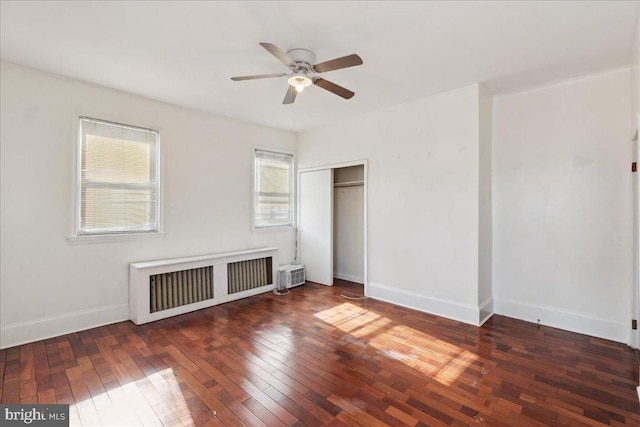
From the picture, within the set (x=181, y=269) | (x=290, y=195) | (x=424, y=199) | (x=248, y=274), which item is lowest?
→ (x=248, y=274)

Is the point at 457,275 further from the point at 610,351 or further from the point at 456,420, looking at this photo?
the point at 456,420

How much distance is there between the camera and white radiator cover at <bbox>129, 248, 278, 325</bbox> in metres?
3.45

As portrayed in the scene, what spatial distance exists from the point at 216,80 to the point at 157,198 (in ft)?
5.73

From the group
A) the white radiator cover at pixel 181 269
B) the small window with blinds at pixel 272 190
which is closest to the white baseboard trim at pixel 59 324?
the white radiator cover at pixel 181 269

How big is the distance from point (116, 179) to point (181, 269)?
1.34 metres

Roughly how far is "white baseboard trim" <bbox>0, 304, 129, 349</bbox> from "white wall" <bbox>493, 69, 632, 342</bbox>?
4720mm

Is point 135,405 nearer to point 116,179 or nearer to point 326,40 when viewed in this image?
point 116,179

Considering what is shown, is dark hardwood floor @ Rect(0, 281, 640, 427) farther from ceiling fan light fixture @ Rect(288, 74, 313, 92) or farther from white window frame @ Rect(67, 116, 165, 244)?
ceiling fan light fixture @ Rect(288, 74, 313, 92)

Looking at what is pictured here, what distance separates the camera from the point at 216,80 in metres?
3.29

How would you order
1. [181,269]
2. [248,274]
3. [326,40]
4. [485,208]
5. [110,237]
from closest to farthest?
1. [326,40]
2. [110,237]
3. [485,208]
4. [181,269]
5. [248,274]

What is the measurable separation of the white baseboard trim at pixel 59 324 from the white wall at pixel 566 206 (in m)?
4.72

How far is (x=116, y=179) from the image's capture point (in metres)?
3.56

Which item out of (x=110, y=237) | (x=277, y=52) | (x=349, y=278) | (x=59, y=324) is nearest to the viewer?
(x=277, y=52)

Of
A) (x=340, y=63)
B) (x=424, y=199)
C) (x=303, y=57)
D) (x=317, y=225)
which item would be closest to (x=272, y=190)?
(x=317, y=225)
